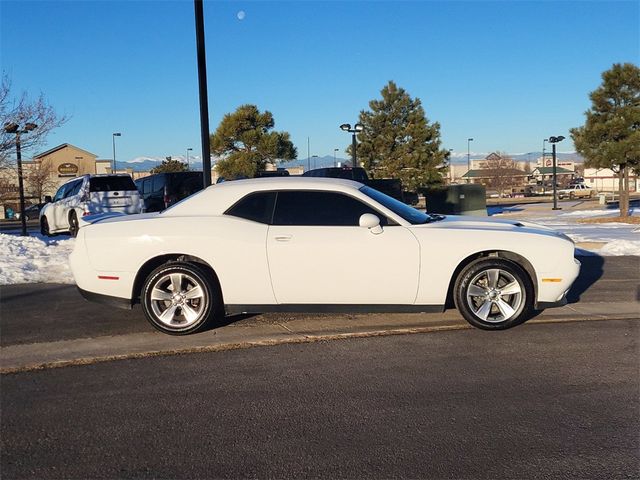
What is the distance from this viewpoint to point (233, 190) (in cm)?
623

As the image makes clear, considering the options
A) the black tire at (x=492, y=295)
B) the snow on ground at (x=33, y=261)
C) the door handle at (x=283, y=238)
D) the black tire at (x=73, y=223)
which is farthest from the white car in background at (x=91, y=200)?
the black tire at (x=492, y=295)

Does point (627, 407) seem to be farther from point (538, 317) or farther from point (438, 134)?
Result: point (438, 134)

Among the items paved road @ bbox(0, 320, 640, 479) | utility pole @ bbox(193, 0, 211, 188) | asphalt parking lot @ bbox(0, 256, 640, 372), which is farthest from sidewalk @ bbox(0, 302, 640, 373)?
utility pole @ bbox(193, 0, 211, 188)

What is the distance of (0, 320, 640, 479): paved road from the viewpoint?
3.27 meters

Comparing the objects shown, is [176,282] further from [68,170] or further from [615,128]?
[68,170]

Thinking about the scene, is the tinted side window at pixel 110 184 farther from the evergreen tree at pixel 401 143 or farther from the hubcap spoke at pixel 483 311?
the evergreen tree at pixel 401 143

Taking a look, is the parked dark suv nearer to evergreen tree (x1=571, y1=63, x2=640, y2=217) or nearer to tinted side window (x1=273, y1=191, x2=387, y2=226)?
tinted side window (x1=273, y1=191, x2=387, y2=226)

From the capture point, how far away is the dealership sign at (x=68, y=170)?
54.9 meters

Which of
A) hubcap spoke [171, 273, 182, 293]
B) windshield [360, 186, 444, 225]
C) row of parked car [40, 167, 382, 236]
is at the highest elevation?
row of parked car [40, 167, 382, 236]

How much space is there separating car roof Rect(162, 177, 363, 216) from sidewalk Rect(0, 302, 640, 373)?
1233mm

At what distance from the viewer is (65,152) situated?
57562 millimetres

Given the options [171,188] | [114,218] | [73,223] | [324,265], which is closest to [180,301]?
[114,218]

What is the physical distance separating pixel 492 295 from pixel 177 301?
9.99ft

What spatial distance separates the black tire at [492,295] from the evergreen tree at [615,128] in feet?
56.1
